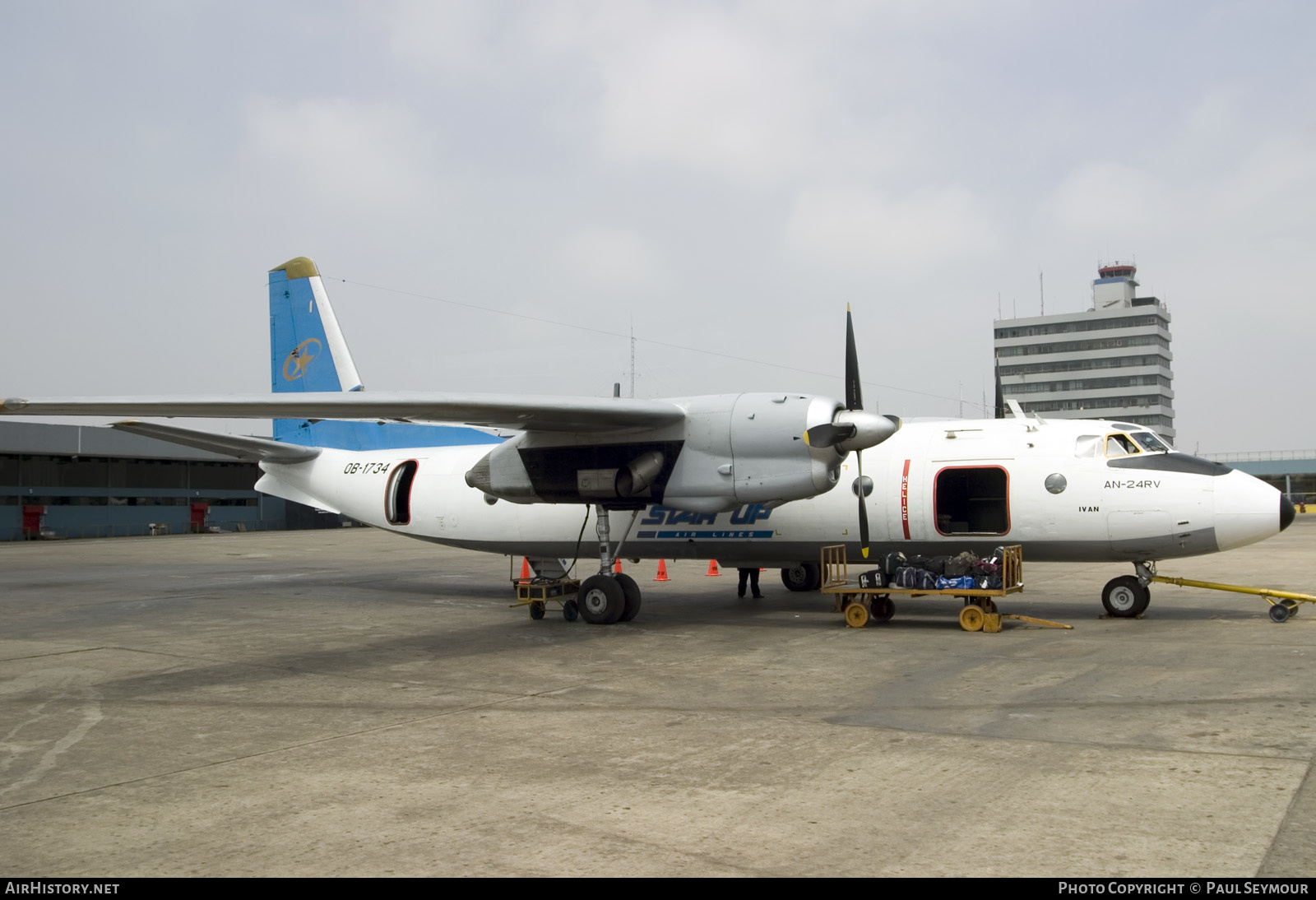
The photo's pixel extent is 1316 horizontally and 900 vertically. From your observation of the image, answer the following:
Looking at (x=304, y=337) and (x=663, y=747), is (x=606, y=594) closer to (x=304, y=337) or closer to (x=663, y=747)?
(x=663, y=747)

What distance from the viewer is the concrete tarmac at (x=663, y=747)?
16.0 feet

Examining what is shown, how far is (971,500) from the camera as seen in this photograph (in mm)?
14859

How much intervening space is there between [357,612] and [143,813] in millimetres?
10784

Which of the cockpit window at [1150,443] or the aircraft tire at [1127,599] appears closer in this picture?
the aircraft tire at [1127,599]

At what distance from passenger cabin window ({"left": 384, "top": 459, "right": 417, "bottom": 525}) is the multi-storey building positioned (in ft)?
338

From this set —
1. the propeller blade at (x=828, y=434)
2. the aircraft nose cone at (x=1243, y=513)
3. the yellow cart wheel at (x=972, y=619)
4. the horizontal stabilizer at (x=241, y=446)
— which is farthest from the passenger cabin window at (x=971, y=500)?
the horizontal stabilizer at (x=241, y=446)

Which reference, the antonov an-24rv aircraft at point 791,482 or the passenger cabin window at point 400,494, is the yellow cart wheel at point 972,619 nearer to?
the antonov an-24rv aircraft at point 791,482

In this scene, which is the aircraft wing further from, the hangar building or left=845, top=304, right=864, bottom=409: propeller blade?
the hangar building

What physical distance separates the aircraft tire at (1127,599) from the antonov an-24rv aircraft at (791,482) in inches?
0.8

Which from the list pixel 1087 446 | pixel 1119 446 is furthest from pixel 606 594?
pixel 1119 446

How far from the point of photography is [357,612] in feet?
53.2
